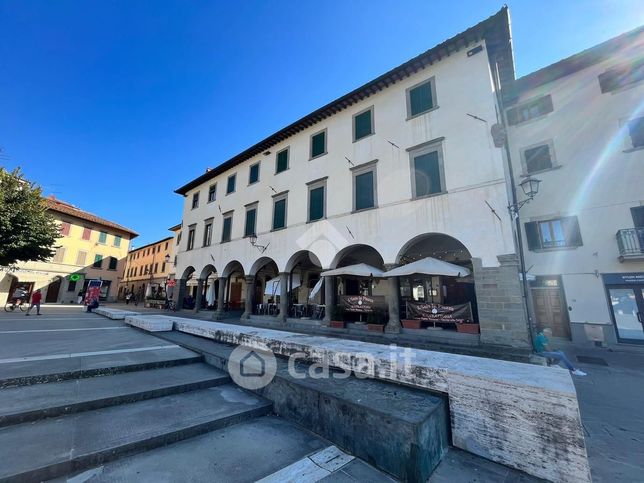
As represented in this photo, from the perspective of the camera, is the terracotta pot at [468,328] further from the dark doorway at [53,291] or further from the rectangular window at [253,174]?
the dark doorway at [53,291]

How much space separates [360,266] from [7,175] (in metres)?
22.5

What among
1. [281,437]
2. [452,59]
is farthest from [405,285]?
[281,437]

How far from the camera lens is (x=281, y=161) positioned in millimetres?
16109

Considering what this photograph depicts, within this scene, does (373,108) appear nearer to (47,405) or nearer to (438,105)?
(438,105)

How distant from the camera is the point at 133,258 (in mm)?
47562

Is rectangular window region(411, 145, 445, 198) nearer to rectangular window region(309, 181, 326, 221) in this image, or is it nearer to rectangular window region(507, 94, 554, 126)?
rectangular window region(309, 181, 326, 221)

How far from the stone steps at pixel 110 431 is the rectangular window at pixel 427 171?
30.3 feet

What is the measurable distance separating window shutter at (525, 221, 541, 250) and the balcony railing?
102 inches

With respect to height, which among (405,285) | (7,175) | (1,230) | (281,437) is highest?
(7,175)

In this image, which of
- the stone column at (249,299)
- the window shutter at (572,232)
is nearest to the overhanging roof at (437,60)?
the window shutter at (572,232)

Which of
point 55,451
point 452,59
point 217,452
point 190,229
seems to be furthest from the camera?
point 190,229

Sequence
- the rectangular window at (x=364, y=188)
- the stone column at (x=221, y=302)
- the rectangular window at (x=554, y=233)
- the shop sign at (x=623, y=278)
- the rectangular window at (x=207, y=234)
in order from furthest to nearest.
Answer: the rectangular window at (x=207, y=234), the stone column at (x=221, y=302), the rectangular window at (x=554, y=233), the rectangular window at (x=364, y=188), the shop sign at (x=623, y=278)

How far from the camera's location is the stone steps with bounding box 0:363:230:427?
255 cm

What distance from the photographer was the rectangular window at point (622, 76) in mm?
11727
